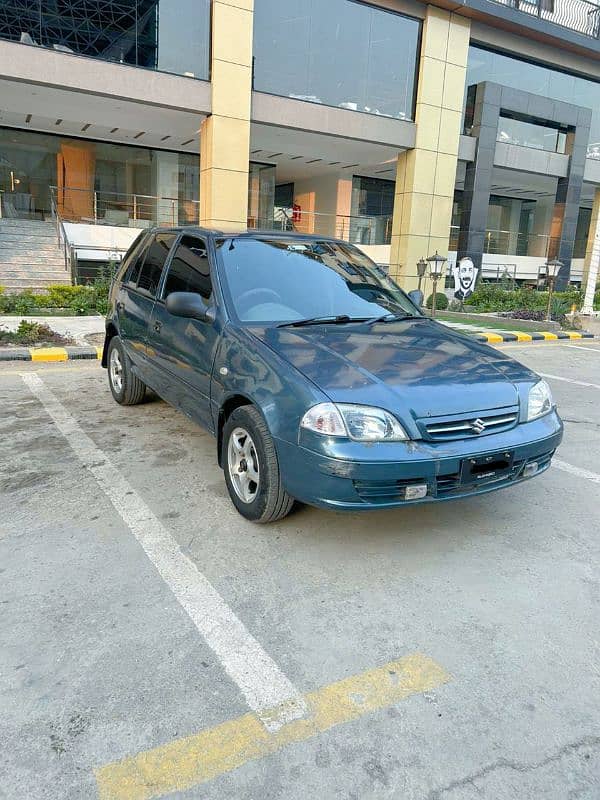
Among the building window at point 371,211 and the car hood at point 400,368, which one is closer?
the car hood at point 400,368

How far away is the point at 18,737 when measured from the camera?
Result: 2.21 m

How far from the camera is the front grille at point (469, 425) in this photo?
329cm

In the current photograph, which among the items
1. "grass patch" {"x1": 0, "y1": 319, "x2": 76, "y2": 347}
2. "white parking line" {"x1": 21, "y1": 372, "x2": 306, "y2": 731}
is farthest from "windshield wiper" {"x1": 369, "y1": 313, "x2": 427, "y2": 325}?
"grass patch" {"x1": 0, "y1": 319, "x2": 76, "y2": 347}

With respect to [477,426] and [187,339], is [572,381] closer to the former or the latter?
[477,426]

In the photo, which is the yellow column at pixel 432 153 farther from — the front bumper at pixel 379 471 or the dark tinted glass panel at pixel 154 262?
the front bumper at pixel 379 471

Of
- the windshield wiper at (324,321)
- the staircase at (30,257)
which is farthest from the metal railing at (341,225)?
the windshield wiper at (324,321)

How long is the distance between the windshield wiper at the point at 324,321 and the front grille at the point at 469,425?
4.24 ft

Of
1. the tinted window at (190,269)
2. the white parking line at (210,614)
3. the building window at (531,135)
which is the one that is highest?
the building window at (531,135)

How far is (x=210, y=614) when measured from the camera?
2975 millimetres

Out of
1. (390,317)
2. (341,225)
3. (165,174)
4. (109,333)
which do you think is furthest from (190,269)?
(341,225)

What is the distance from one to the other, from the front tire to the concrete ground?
0.58 ft

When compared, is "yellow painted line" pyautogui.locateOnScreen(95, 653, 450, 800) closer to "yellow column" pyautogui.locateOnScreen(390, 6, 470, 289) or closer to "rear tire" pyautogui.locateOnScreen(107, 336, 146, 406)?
"rear tire" pyautogui.locateOnScreen(107, 336, 146, 406)

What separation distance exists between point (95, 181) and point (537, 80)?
1695cm

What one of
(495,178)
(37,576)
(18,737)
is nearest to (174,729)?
(18,737)
